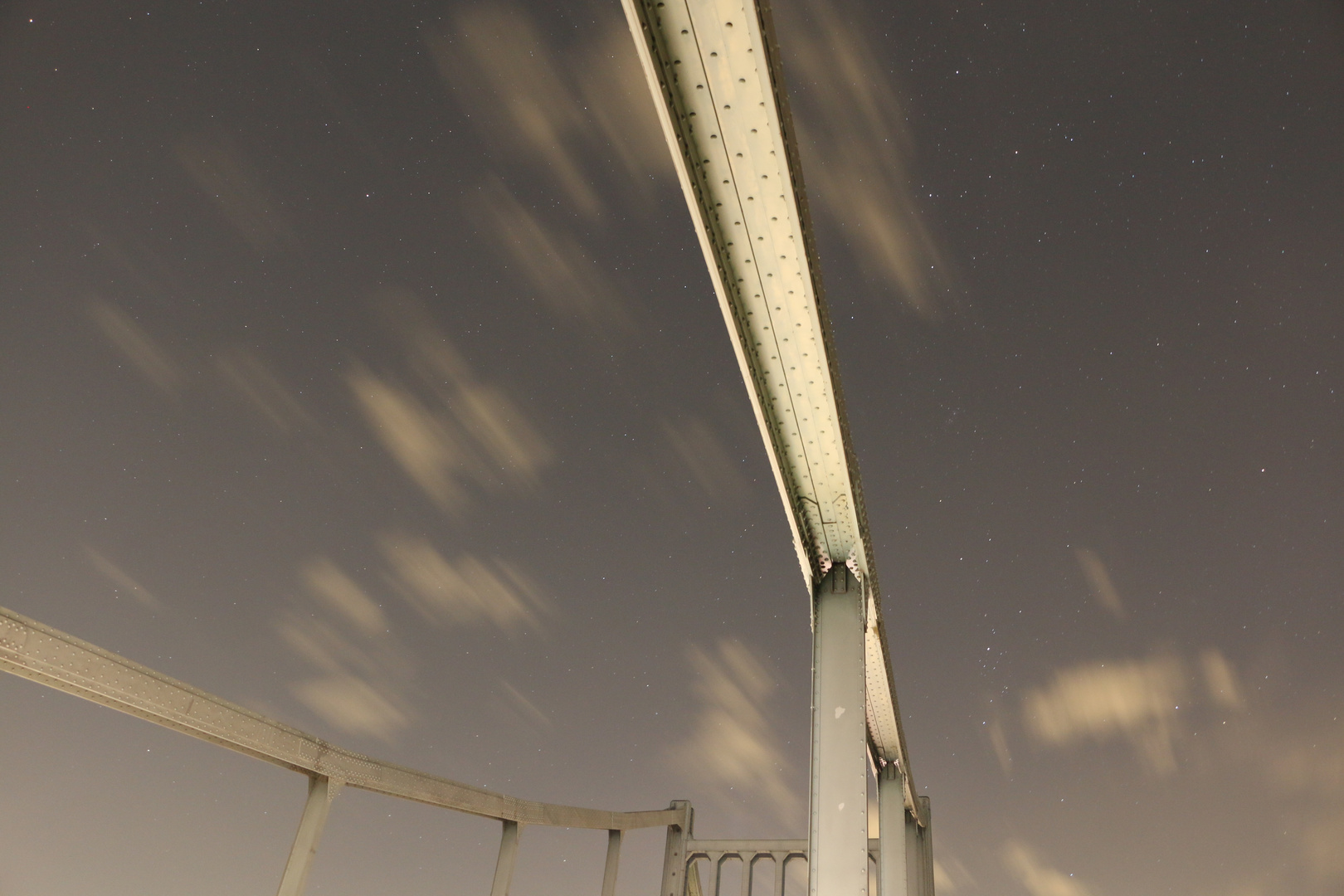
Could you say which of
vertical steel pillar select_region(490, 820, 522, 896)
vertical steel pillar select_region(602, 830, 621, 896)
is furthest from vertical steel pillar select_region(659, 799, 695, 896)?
vertical steel pillar select_region(490, 820, 522, 896)

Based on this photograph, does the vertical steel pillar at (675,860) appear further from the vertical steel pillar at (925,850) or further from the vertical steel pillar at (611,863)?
the vertical steel pillar at (925,850)

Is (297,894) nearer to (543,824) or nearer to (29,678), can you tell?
Result: (29,678)

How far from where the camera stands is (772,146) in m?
3.05

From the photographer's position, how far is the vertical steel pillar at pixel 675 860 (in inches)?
640

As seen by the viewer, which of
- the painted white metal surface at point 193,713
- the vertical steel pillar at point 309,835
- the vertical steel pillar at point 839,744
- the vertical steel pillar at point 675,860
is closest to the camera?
the vertical steel pillar at point 839,744

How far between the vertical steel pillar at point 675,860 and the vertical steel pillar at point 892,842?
8.22m

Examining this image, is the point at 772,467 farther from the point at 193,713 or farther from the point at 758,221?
the point at 193,713

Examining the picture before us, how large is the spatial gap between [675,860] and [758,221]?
1612cm

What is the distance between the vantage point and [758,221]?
130 inches

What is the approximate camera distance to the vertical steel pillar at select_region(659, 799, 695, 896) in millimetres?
16266

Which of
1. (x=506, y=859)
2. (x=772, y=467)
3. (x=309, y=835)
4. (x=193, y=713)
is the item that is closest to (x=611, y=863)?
(x=506, y=859)

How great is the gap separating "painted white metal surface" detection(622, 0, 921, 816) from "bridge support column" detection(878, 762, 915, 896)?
592 centimetres

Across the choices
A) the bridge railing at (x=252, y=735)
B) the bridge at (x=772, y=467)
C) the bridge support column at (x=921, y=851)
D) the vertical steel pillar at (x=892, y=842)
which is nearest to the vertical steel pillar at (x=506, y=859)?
the bridge railing at (x=252, y=735)

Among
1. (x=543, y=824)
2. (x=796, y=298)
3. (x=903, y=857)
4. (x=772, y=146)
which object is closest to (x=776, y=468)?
(x=796, y=298)
